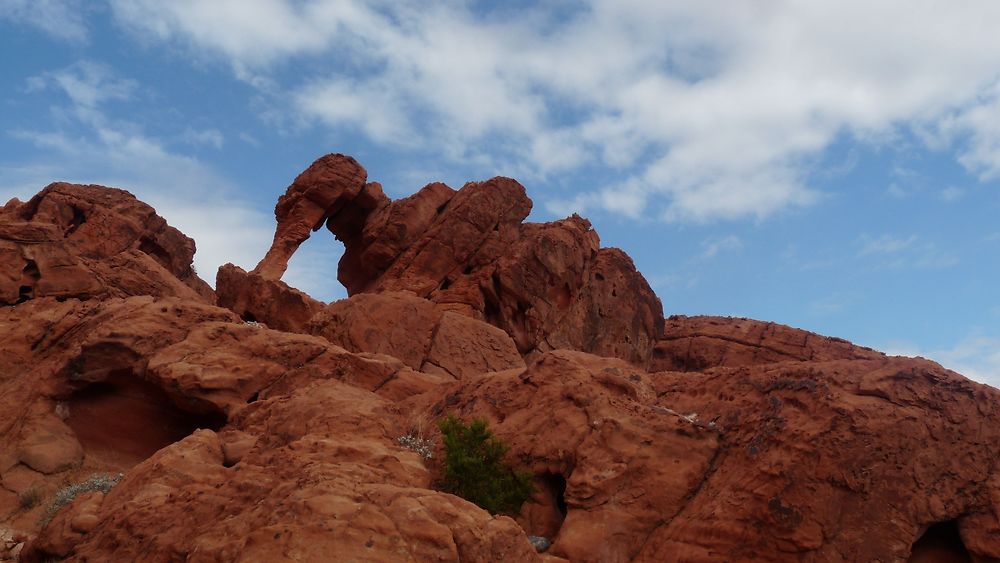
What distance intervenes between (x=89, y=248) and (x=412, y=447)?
1960 cm

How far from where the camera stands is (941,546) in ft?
37.2

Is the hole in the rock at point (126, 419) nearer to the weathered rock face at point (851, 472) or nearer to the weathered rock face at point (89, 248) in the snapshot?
the weathered rock face at point (89, 248)

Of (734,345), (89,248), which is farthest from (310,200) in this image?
(734,345)

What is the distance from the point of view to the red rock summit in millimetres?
9523

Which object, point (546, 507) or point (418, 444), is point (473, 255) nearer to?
point (418, 444)

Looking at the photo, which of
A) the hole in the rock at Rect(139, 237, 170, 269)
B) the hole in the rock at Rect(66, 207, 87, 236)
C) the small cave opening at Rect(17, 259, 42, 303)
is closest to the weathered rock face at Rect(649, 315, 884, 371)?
the hole in the rock at Rect(139, 237, 170, 269)

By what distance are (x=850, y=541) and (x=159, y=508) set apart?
8.94m

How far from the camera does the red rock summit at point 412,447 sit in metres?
9.52

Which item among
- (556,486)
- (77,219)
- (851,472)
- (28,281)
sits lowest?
(556,486)

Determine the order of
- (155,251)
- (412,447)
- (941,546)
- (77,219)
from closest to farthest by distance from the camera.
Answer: (941,546)
(412,447)
(77,219)
(155,251)

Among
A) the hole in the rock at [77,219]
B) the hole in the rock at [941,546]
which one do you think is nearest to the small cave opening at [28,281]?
the hole in the rock at [77,219]

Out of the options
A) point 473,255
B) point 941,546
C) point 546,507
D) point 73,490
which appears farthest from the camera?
point 473,255

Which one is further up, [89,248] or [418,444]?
[89,248]

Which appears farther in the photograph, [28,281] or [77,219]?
[77,219]
